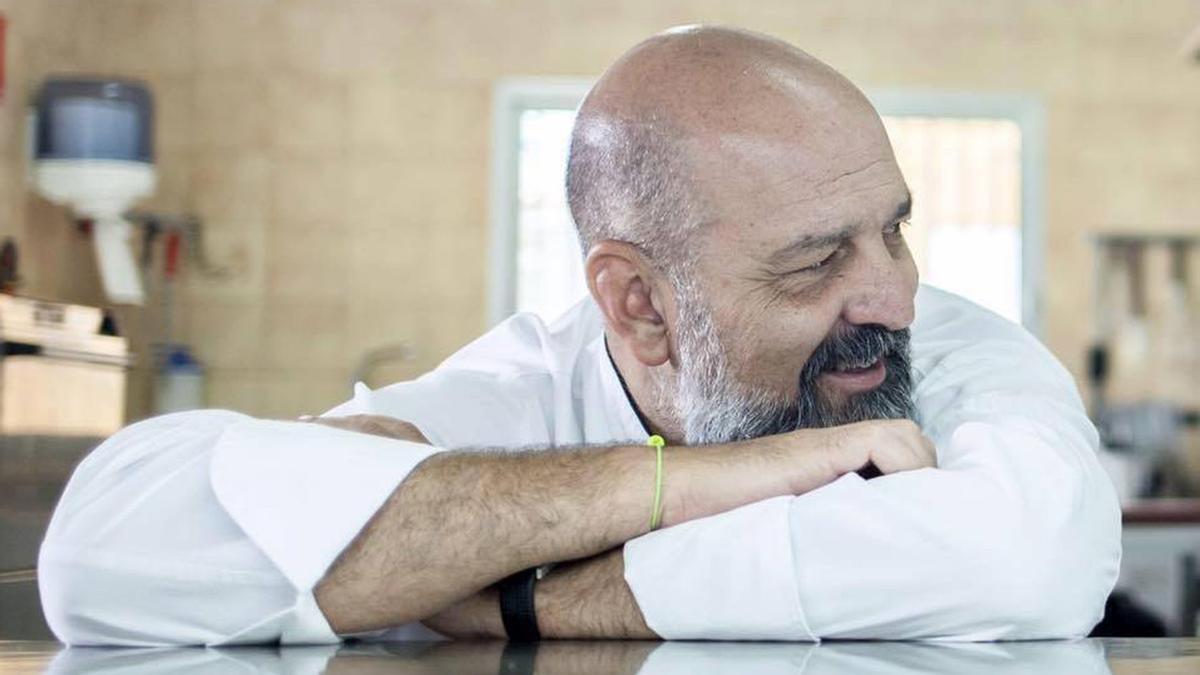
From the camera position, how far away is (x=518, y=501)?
120cm

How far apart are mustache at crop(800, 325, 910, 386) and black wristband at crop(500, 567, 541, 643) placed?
1.31 ft

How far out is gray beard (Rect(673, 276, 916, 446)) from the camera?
1.46 metres

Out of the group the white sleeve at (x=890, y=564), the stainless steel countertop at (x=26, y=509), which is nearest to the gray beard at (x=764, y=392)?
the white sleeve at (x=890, y=564)

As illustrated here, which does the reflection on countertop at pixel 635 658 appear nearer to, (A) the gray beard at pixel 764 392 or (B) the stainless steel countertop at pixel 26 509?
(A) the gray beard at pixel 764 392

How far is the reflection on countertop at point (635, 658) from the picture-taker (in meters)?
0.95

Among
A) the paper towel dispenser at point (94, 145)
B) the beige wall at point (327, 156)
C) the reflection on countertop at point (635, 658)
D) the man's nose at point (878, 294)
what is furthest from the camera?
the beige wall at point (327, 156)

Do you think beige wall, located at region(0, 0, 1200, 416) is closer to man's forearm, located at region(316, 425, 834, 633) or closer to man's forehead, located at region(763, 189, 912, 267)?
man's forehead, located at region(763, 189, 912, 267)

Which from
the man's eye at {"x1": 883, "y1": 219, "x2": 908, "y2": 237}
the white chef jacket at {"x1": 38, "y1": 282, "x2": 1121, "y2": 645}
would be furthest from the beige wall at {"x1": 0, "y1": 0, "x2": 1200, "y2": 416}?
the white chef jacket at {"x1": 38, "y1": 282, "x2": 1121, "y2": 645}

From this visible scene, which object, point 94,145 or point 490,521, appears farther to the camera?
point 94,145

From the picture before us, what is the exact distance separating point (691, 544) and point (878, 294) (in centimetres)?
37

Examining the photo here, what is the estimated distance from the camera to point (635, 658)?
1.02 metres

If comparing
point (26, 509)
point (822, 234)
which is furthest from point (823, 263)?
point (26, 509)

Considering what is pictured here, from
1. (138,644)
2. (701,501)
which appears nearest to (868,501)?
(701,501)

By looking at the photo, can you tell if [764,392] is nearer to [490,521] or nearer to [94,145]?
[490,521]
